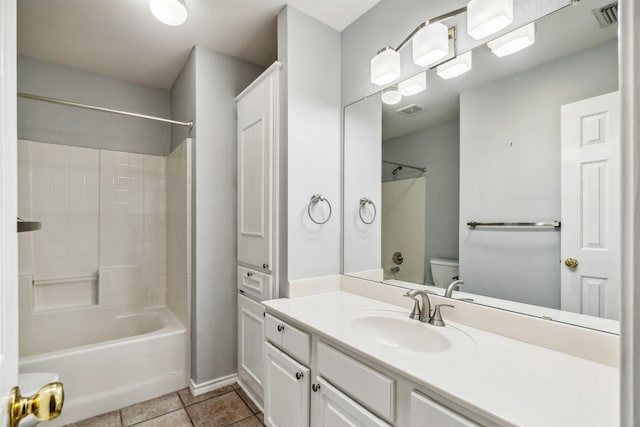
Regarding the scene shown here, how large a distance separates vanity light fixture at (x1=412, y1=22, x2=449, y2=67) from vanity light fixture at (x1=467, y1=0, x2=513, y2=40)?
0.43 ft

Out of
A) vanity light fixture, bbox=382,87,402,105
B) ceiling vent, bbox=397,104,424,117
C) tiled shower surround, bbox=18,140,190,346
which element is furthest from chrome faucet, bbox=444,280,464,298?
tiled shower surround, bbox=18,140,190,346

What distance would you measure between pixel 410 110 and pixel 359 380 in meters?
1.35

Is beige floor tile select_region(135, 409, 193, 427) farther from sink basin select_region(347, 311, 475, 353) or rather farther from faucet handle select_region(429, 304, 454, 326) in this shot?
faucet handle select_region(429, 304, 454, 326)

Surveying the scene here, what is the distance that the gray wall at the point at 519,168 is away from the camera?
110cm

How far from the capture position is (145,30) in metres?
2.10

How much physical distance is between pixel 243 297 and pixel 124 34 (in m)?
2.06

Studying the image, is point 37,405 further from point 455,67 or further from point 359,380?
point 455,67

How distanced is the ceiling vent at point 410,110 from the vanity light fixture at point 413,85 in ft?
0.22

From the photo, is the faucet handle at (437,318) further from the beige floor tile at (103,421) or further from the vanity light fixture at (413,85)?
the beige floor tile at (103,421)

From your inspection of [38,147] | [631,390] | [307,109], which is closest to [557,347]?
[631,390]

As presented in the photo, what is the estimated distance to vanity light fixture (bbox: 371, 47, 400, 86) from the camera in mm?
1631

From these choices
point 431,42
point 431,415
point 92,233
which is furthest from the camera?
point 92,233

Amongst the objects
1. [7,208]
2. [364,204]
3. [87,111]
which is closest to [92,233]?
[87,111]

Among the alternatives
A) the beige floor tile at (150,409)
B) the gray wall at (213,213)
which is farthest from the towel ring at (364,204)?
the beige floor tile at (150,409)
